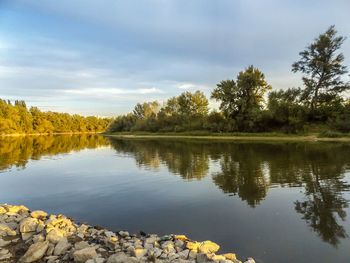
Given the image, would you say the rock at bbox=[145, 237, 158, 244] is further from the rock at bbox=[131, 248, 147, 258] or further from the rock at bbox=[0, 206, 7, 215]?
the rock at bbox=[0, 206, 7, 215]

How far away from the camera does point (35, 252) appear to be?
362 inches

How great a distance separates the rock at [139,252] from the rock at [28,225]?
4364mm

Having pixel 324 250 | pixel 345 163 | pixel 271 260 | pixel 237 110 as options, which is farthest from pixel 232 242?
pixel 237 110

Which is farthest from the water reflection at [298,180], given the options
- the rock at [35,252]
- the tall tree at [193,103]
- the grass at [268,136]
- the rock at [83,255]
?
the tall tree at [193,103]

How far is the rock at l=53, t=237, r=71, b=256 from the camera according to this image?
936cm

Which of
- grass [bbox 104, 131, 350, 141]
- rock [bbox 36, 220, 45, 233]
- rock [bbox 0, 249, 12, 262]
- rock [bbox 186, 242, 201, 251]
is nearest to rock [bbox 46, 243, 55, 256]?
rock [bbox 0, 249, 12, 262]

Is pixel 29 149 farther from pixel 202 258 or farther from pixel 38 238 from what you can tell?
pixel 202 258

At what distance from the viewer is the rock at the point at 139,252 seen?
890cm

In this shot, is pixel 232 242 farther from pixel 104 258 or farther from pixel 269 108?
pixel 269 108

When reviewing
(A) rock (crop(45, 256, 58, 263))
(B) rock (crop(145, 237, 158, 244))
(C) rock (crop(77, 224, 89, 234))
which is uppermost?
(B) rock (crop(145, 237, 158, 244))

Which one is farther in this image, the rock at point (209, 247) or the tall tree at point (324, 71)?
the tall tree at point (324, 71)

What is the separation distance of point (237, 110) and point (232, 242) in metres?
65.3

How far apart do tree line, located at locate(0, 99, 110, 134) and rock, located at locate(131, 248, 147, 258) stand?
134 meters

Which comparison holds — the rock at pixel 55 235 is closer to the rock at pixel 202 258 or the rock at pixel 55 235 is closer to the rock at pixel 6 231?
the rock at pixel 6 231
